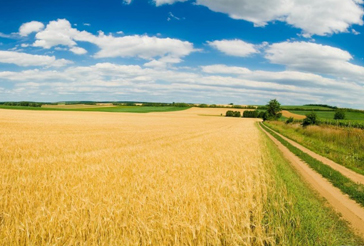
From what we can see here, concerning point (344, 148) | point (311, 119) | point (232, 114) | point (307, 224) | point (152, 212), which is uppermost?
point (232, 114)

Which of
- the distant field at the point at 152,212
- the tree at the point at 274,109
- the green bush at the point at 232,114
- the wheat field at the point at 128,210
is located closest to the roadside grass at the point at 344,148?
the distant field at the point at 152,212

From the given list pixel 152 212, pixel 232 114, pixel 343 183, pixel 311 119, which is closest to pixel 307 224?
pixel 152 212

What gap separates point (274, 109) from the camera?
99750 mm

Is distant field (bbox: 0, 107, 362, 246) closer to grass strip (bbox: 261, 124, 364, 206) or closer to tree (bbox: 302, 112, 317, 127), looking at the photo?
grass strip (bbox: 261, 124, 364, 206)

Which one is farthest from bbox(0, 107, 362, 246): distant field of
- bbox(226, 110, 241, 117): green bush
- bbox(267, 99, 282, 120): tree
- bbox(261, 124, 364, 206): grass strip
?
bbox(226, 110, 241, 117): green bush

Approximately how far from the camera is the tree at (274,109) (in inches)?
3884

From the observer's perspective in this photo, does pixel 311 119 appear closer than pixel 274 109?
Yes

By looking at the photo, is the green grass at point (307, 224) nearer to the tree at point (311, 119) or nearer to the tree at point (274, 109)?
the tree at point (311, 119)

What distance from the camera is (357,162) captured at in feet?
49.0

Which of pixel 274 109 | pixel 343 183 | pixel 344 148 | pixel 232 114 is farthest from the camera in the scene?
pixel 232 114

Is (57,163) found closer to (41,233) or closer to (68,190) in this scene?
(68,190)

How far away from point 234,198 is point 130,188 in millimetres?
2688

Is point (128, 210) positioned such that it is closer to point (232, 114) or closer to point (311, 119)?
point (311, 119)

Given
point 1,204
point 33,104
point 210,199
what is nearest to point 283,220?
point 210,199
